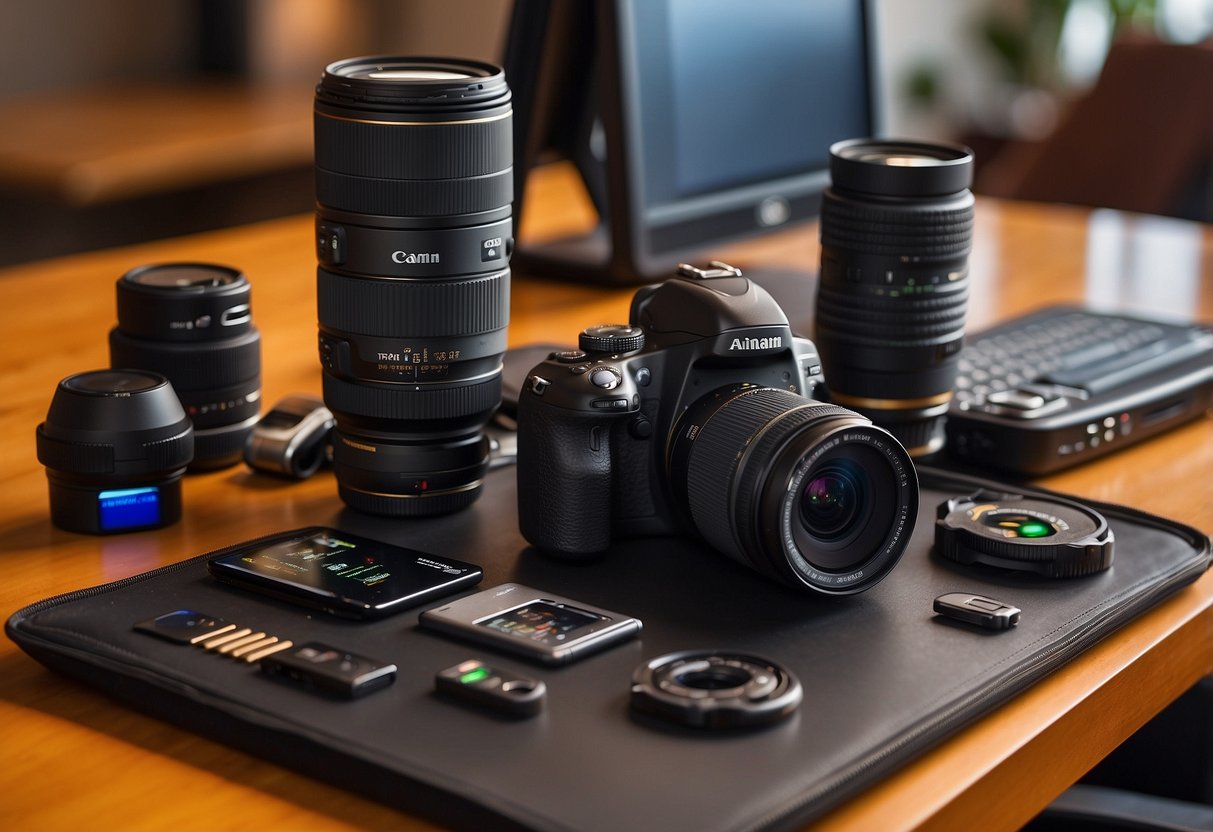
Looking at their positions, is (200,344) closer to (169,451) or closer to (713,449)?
(169,451)

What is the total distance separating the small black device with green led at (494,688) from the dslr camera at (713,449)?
0.17 meters

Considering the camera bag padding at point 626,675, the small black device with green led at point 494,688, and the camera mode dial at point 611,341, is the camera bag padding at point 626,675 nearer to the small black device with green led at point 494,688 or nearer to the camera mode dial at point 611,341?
the small black device with green led at point 494,688

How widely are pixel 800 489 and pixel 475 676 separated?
0.20 metres

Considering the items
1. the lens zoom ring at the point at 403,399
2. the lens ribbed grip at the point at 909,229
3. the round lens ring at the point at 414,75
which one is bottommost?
the lens zoom ring at the point at 403,399

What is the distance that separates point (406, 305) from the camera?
0.93 meters

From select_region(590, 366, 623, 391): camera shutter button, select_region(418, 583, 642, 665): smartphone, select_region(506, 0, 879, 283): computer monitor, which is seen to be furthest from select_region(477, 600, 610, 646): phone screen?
select_region(506, 0, 879, 283): computer monitor

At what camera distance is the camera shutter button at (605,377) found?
0.87 meters

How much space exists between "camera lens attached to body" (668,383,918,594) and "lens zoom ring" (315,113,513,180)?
206 mm

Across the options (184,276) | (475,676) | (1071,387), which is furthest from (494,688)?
(1071,387)

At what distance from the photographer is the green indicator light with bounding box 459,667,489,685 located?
0.71 m

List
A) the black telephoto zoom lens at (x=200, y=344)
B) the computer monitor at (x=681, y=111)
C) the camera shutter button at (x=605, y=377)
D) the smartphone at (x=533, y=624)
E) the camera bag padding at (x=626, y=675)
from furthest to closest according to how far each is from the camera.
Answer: the computer monitor at (x=681, y=111)
the black telephoto zoom lens at (x=200, y=344)
the camera shutter button at (x=605, y=377)
the smartphone at (x=533, y=624)
the camera bag padding at (x=626, y=675)

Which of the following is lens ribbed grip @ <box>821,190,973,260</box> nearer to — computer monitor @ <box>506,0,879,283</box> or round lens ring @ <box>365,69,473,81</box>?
round lens ring @ <box>365,69,473,81</box>

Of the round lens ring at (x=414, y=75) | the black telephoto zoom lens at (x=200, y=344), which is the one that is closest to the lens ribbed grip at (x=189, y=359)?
the black telephoto zoom lens at (x=200, y=344)

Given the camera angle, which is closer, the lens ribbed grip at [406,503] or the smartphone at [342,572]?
the smartphone at [342,572]
